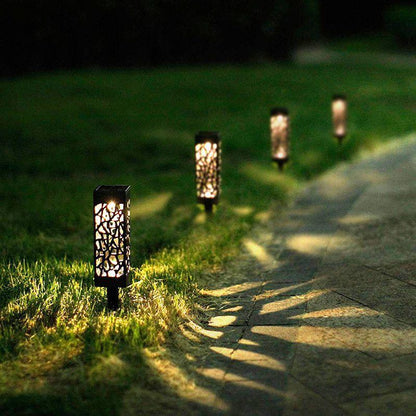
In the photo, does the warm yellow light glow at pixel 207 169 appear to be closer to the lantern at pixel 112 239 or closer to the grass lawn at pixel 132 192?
the grass lawn at pixel 132 192

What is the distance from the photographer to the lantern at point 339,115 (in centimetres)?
1240

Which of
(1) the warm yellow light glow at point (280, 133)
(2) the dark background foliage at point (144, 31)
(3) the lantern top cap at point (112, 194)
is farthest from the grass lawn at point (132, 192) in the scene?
(2) the dark background foliage at point (144, 31)

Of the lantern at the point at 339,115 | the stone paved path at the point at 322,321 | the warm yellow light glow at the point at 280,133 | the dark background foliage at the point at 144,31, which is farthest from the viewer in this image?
the dark background foliage at the point at 144,31

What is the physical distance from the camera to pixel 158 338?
4.16 meters

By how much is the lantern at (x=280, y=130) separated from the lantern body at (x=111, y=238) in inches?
212

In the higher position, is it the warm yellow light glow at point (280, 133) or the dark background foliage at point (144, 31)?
the dark background foliage at point (144, 31)

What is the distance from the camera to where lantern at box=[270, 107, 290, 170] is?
9.64 metres

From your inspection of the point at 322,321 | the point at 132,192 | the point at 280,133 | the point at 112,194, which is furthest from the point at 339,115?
the point at 112,194

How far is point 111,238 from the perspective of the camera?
179 inches

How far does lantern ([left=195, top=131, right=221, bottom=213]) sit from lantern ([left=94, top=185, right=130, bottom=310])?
288 centimetres

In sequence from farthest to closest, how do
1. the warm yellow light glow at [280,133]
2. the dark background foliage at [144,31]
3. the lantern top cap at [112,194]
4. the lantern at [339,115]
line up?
1. the dark background foliage at [144,31]
2. the lantern at [339,115]
3. the warm yellow light glow at [280,133]
4. the lantern top cap at [112,194]

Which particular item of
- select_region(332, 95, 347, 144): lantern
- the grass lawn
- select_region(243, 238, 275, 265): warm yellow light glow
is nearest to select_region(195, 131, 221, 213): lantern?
the grass lawn

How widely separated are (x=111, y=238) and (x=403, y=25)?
33105 mm

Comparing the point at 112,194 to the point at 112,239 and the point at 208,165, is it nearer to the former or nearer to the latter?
the point at 112,239
